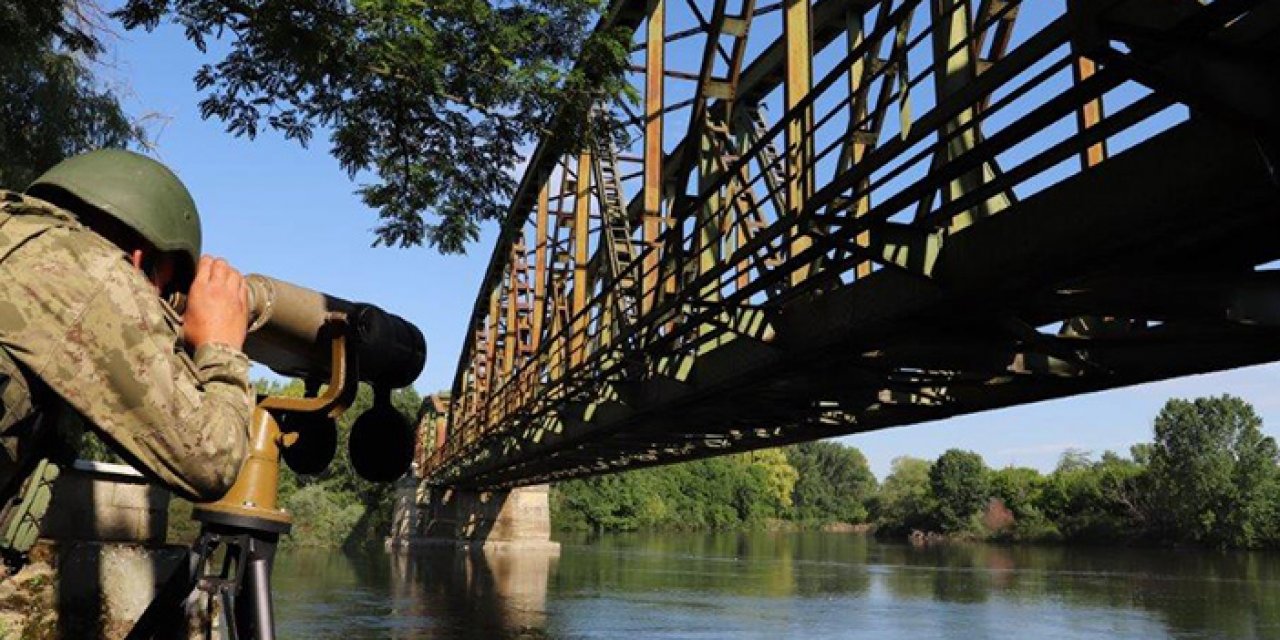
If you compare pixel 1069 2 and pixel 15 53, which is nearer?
pixel 1069 2

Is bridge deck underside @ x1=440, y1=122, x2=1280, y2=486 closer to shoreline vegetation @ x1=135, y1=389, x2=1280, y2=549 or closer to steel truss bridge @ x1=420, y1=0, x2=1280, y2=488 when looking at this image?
steel truss bridge @ x1=420, y1=0, x2=1280, y2=488

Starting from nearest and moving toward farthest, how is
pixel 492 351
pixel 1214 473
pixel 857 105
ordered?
pixel 857 105
pixel 492 351
pixel 1214 473

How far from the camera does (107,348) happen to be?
1720mm

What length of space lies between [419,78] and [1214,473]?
247 ft

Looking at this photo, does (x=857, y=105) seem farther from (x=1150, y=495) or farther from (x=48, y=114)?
(x=1150, y=495)

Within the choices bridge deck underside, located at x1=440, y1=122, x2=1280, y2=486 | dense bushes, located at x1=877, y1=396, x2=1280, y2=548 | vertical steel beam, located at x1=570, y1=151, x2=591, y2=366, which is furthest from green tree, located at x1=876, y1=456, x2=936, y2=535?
bridge deck underside, located at x1=440, y1=122, x2=1280, y2=486

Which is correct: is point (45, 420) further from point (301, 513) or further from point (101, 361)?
point (301, 513)

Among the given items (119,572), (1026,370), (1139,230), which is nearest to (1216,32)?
(1139,230)

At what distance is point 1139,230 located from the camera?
17.9 ft

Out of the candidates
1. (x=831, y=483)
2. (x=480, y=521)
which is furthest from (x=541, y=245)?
(x=831, y=483)

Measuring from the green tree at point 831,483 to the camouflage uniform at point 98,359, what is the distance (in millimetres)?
124283

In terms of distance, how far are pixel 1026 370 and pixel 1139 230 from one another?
465 cm

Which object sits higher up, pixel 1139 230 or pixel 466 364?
pixel 466 364

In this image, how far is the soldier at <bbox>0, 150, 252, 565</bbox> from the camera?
1.71m
